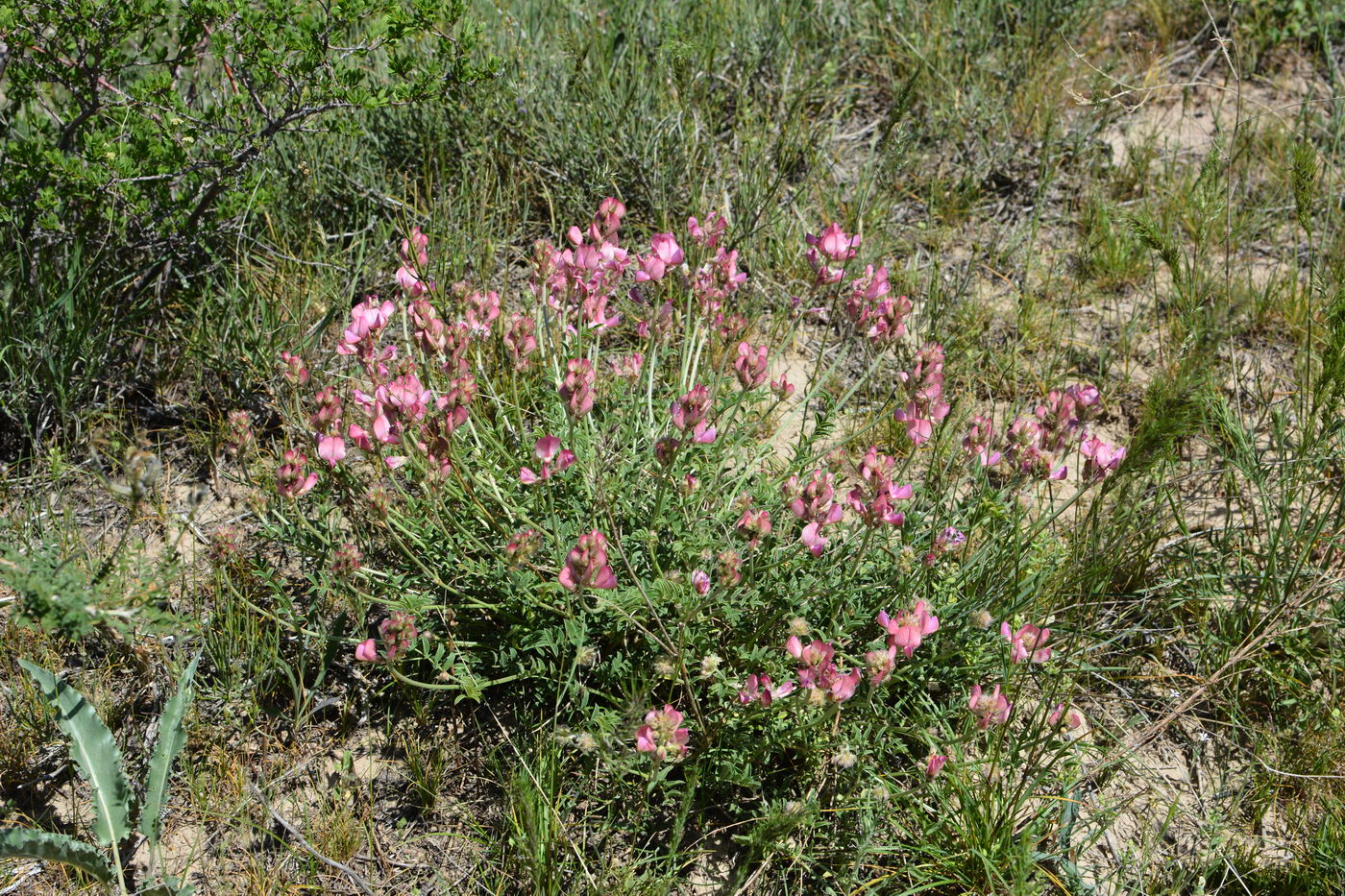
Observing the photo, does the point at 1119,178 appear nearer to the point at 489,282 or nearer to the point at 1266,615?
the point at 1266,615

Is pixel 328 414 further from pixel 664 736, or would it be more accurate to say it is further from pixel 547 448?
pixel 664 736

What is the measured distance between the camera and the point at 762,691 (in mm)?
2389

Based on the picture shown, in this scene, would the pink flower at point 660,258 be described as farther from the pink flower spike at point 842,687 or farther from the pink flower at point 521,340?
the pink flower spike at point 842,687

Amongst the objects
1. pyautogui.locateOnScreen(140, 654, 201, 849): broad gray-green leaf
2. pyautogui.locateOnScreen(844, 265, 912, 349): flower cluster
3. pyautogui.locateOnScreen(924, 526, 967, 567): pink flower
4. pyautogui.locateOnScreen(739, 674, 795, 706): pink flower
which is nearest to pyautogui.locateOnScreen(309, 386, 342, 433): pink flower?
pyautogui.locateOnScreen(140, 654, 201, 849): broad gray-green leaf

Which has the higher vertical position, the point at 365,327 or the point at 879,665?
the point at 365,327

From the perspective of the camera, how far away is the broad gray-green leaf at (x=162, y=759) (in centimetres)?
239

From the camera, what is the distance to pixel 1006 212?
4.42 m

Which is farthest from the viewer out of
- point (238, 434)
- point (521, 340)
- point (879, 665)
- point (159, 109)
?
point (159, 109)

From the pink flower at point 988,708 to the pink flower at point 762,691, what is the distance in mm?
422

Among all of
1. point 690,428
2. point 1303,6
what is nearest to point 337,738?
point 690,428

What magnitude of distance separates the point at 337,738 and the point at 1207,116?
A: 15.1 ft

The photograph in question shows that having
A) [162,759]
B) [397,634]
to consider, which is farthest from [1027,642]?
[162,759]

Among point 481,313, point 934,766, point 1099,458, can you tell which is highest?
point 481,313

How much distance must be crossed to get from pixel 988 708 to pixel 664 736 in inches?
30.8
